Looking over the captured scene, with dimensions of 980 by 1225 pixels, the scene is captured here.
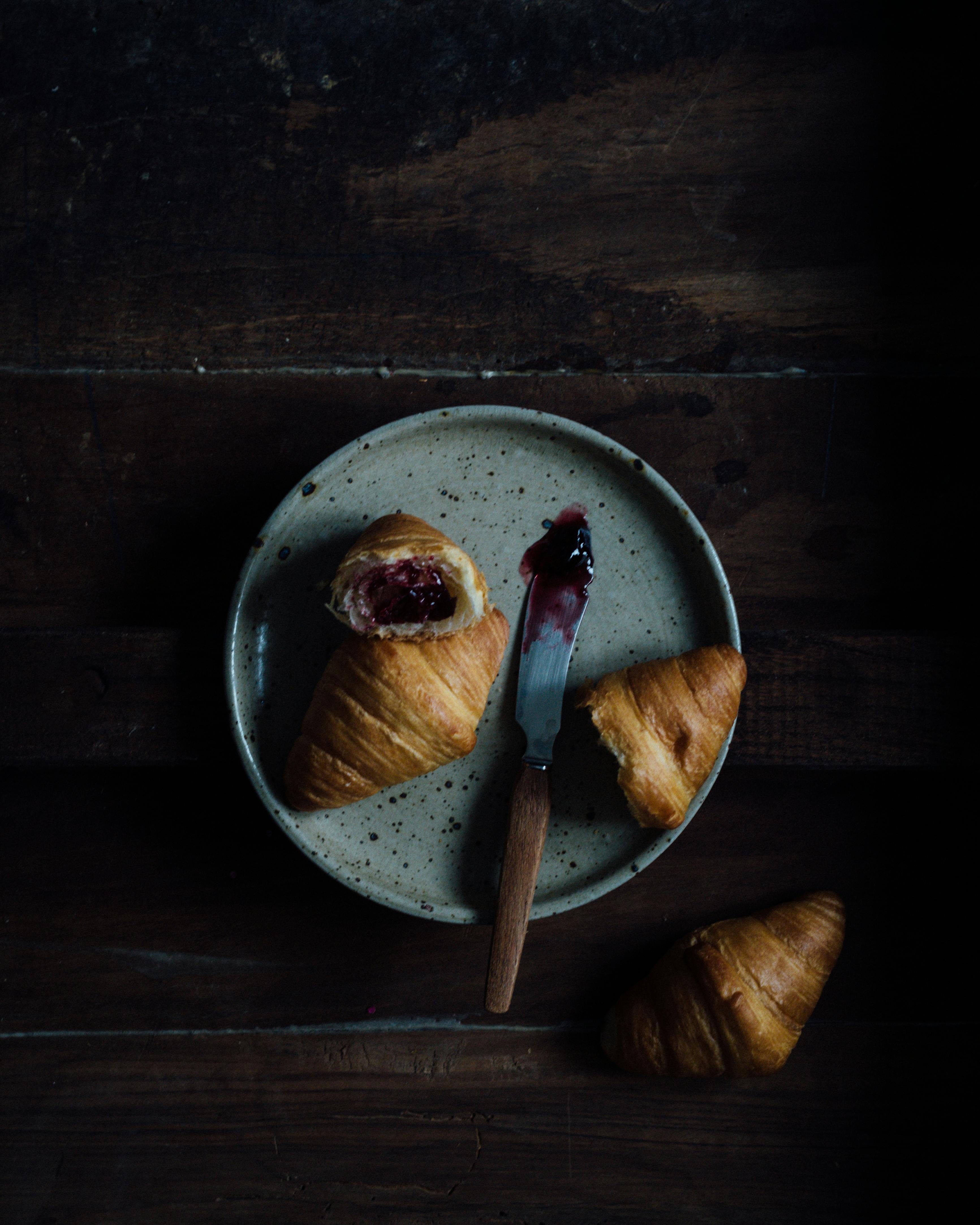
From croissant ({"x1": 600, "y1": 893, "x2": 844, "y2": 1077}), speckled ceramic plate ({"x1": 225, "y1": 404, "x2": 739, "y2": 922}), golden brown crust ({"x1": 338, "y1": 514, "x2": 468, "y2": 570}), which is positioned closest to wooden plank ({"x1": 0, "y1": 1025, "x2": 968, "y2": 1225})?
croissant ({"x1": 600, "y1": 893, "x2": 844, "y2": 1077})

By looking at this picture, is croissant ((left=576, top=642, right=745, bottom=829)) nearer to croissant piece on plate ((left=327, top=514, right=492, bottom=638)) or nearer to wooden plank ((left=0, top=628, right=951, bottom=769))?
wooden plank ((left=0, top=628, right=951, bottom=769))

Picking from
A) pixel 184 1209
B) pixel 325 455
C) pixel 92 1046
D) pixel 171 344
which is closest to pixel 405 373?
pixel 325 455

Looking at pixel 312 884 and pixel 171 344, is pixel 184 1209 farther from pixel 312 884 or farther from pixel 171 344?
pixel 171 344

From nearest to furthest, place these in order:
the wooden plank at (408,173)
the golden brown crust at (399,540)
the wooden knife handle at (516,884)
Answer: the golden brown crust at (399,540)
the wooden knife handle at (516,884)
the wooden plank at (408,173)

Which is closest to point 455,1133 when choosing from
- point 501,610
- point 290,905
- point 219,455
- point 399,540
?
point 290,905

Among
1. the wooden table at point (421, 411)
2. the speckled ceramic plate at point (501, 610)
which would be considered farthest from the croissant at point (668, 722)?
the wooden table at point (421, 411)

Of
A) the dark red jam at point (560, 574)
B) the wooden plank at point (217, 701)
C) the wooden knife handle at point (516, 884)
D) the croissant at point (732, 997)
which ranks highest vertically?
the dark red jam at point (560, 574)

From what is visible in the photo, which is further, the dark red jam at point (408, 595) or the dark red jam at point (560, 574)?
the dark red jam at point (560, 574)

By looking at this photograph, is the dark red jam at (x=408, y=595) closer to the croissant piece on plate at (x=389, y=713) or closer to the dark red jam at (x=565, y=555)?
the croissant piece on plate at (x=389, y=713)
